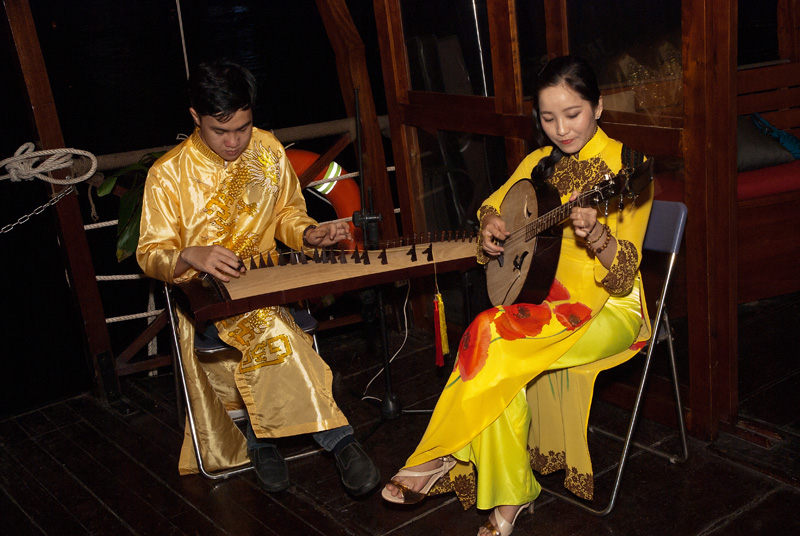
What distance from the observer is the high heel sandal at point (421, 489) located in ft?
7.28

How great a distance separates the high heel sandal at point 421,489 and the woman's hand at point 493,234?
64cm

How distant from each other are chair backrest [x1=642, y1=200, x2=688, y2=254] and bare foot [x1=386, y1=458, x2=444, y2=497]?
92 centimetres

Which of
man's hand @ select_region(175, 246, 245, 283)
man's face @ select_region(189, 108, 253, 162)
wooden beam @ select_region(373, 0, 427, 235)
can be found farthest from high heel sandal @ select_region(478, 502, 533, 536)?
wooden beam @ select_region(373, 0, 427, 235)

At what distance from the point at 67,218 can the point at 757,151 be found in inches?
129

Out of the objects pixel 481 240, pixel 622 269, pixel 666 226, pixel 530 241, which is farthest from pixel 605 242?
pixel 481 240

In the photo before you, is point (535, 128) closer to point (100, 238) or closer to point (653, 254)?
point (653, 254)

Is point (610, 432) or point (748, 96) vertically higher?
point (748, 96)

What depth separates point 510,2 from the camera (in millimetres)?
2797

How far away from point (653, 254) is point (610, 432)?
0.65 m

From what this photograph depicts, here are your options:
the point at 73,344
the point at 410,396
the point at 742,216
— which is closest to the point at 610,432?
the point at 410,396

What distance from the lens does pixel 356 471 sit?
241cm

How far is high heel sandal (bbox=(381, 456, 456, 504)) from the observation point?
7.28ft

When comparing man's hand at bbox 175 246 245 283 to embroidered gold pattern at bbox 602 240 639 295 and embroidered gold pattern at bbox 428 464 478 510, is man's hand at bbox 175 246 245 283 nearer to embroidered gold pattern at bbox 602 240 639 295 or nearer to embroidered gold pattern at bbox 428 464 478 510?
embroidered gold pattern at bbox 428 464 478 510

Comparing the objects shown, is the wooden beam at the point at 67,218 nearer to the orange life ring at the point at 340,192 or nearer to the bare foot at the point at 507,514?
the orange life ring at the point at 340,192
